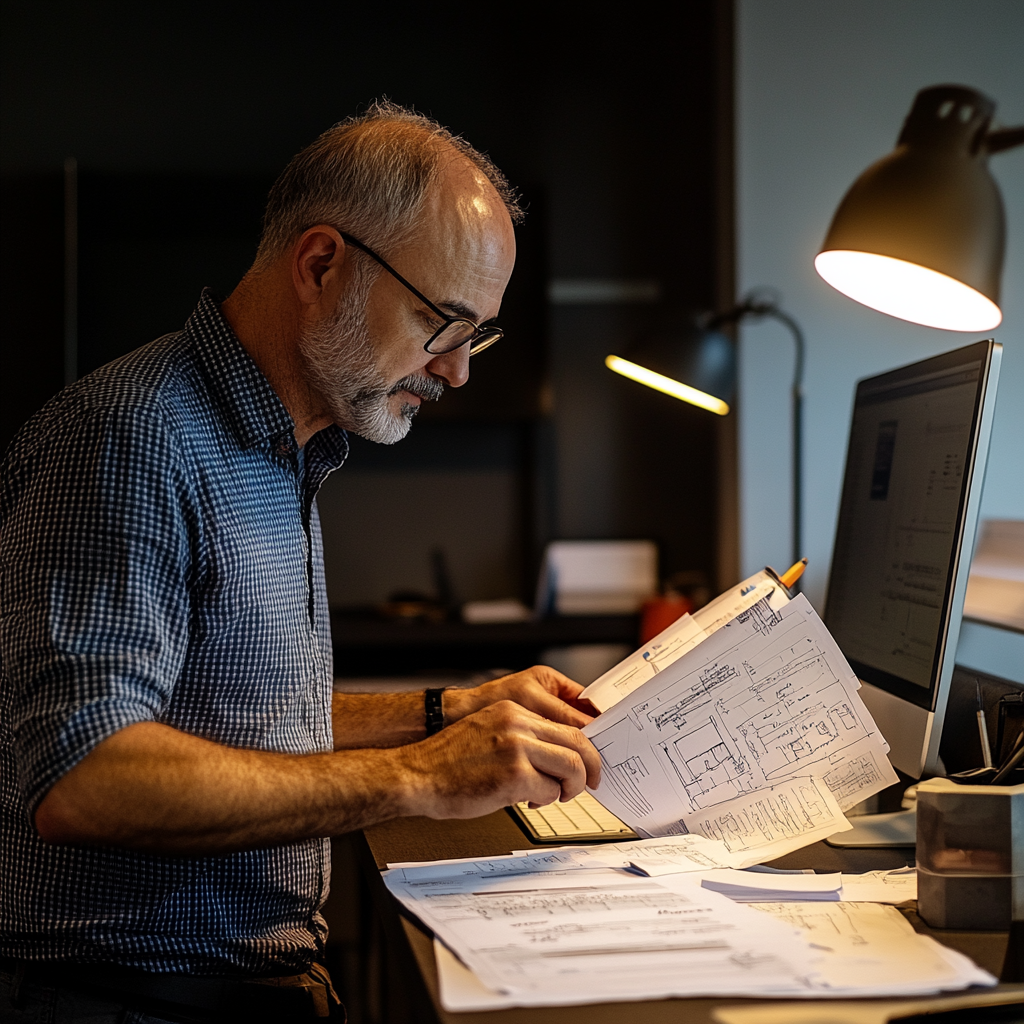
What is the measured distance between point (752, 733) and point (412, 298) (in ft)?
1.88

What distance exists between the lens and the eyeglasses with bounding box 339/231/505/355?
3.77 ft

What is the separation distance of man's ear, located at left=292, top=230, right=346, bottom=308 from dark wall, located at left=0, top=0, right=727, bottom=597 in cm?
178

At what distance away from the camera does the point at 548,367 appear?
298cm

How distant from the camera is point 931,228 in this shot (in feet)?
4.69

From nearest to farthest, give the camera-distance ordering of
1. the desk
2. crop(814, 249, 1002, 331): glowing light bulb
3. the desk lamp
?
the desk
crop(814, 249, 1002, 331): glowing light bulb
the desk lamp

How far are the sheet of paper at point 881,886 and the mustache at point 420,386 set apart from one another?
683 millimetres

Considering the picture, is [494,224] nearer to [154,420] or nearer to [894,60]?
[154,420]

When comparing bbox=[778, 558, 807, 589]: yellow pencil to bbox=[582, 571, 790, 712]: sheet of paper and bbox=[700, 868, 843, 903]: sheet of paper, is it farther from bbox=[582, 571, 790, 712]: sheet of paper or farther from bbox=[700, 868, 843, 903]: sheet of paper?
bbox=[700, 868, 843, 903]: sheet of paper

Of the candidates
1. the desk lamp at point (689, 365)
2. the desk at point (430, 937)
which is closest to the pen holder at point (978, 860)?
the desk at point (430, 937)

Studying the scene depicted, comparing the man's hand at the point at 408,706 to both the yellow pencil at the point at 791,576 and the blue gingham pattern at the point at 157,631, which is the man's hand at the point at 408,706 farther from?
the yellow pencil at the point at 791,576

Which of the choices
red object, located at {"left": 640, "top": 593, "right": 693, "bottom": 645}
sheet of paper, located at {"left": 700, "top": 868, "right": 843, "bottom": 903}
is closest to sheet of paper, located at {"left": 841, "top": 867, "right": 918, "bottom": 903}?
sheet of paper, located at {"left": 700, "top": 868, "right": 843, "bottom": 903}

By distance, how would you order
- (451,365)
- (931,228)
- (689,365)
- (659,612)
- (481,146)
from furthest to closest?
1. (481,146)
2. (659,612)
3. (689,365)
4. (931,228)
5. (451,365)

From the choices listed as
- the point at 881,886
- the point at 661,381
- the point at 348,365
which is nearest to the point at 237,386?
the point at 348,365

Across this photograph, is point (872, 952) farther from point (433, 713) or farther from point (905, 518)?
point (433, 713)
